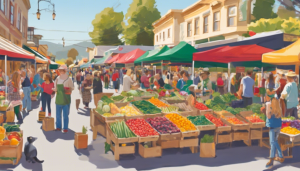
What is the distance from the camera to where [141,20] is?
6412 cm

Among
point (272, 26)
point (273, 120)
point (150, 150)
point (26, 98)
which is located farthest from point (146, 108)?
point (272, 26)

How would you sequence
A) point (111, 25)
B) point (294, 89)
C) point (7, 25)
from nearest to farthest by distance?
point (294, 89) → point (7, 25) → point (111, 25)

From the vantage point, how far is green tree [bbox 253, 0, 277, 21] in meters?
25.1

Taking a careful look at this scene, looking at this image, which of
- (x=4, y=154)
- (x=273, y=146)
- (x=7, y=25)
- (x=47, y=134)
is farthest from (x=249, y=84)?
(x=7, y=25)

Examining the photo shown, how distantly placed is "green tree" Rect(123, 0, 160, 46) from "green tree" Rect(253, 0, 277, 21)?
39.7 metres

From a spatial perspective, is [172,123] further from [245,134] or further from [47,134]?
[47,134]

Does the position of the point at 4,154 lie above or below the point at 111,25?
below

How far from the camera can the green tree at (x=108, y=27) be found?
2950 inches

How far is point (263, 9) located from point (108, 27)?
54284mm

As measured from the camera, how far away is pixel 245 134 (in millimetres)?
8211

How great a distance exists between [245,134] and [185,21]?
27.8 metres

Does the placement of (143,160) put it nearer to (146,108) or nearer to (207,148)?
(207,148)

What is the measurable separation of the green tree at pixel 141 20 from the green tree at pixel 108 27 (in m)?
9.75

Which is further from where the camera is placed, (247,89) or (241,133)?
(247,89)
